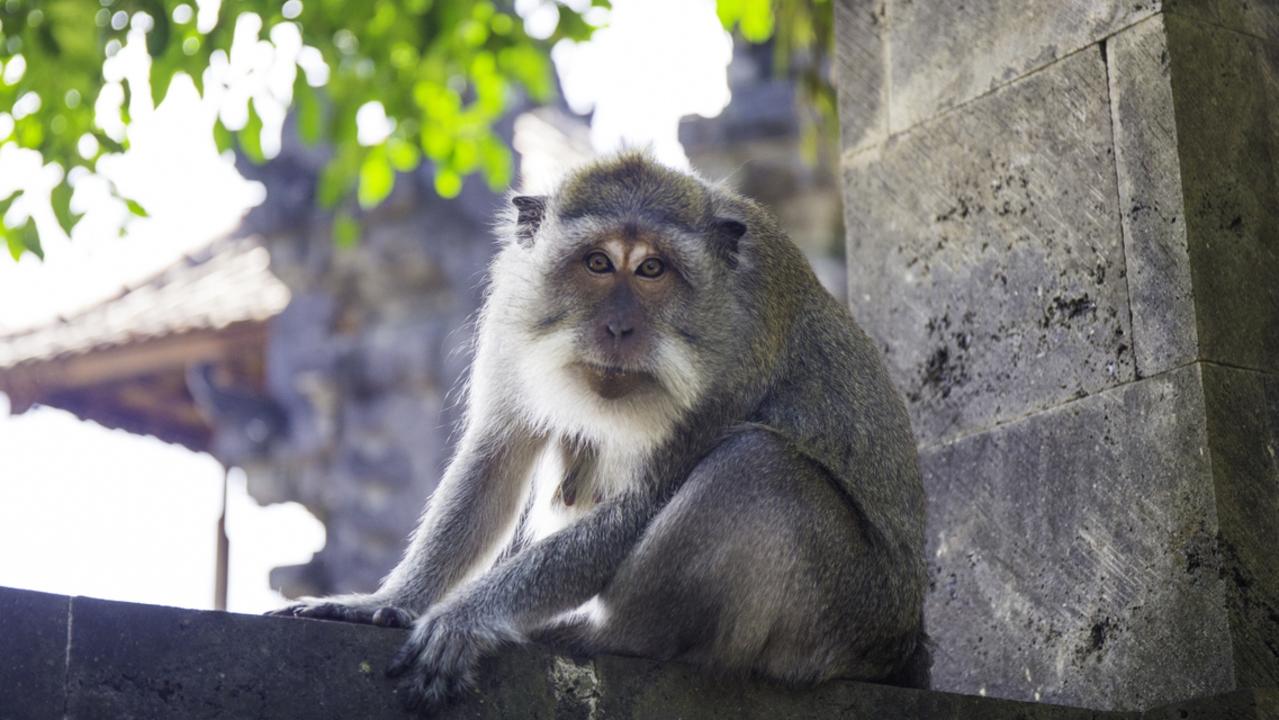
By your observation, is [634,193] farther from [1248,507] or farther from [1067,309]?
[1248,507]

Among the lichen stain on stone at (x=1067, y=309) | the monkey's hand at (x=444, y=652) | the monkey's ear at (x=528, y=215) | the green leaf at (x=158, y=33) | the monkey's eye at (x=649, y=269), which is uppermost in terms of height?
the green leaf at (x=158, y=33)

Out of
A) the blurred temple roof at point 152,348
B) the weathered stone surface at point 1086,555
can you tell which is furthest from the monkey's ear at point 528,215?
the blurred temple roof at point 152,348

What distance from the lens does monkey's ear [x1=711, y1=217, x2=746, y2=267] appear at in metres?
5.22

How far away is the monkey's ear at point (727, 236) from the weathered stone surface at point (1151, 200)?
1123 millimetres

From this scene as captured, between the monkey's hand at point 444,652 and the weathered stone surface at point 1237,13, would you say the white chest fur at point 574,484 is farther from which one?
the weathered stone surface at point 1237,13

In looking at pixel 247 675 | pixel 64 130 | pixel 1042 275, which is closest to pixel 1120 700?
pixel 1042 275

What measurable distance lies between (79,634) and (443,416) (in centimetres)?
1146

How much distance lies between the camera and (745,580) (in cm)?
461

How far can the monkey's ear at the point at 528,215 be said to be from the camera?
5449mm

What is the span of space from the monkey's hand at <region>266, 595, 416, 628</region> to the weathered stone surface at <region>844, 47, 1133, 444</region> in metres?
1.93

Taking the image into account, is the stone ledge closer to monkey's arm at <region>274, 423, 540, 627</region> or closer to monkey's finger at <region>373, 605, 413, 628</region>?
monkey's finger at <region>373, 605, 413, 628</region>

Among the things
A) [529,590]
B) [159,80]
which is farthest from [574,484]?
[159,80]

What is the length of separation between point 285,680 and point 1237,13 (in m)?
3.48

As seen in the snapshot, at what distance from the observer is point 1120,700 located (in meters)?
4.96
